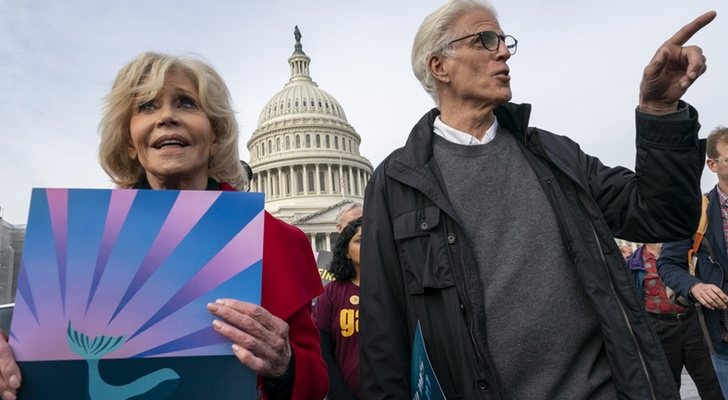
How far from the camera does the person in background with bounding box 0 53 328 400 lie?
1812 millimetres

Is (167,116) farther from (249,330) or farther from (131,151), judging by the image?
(249,330)

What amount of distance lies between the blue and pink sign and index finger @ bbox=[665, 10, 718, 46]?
1.47 m

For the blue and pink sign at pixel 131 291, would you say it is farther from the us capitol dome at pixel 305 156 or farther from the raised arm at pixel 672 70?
the us capitol dome at pixel 305 156

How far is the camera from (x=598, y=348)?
6.29 feet

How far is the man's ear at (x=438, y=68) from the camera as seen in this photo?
253 centimetres

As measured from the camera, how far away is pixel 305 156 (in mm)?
63625

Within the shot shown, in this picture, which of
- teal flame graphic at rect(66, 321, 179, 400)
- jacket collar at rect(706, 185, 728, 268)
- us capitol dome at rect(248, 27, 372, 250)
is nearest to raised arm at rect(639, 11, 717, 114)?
teal flame graphic at rect(66, 321, 179, 400)

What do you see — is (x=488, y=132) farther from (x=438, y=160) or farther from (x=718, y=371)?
(x=718, y=371)

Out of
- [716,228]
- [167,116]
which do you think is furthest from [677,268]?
[167,116]

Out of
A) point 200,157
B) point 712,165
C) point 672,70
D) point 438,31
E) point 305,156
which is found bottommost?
point 200,157

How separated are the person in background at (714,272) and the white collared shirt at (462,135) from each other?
1.96 metres

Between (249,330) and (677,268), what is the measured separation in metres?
3.31

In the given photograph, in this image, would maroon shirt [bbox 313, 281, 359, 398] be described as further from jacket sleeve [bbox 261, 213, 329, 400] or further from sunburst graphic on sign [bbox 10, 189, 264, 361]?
sunburst graphic on sign [bbox 10, 189, 264, 361]

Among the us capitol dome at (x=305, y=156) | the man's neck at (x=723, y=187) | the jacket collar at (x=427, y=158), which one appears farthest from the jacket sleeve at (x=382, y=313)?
the us capitol dome at (x=305, y=156)
